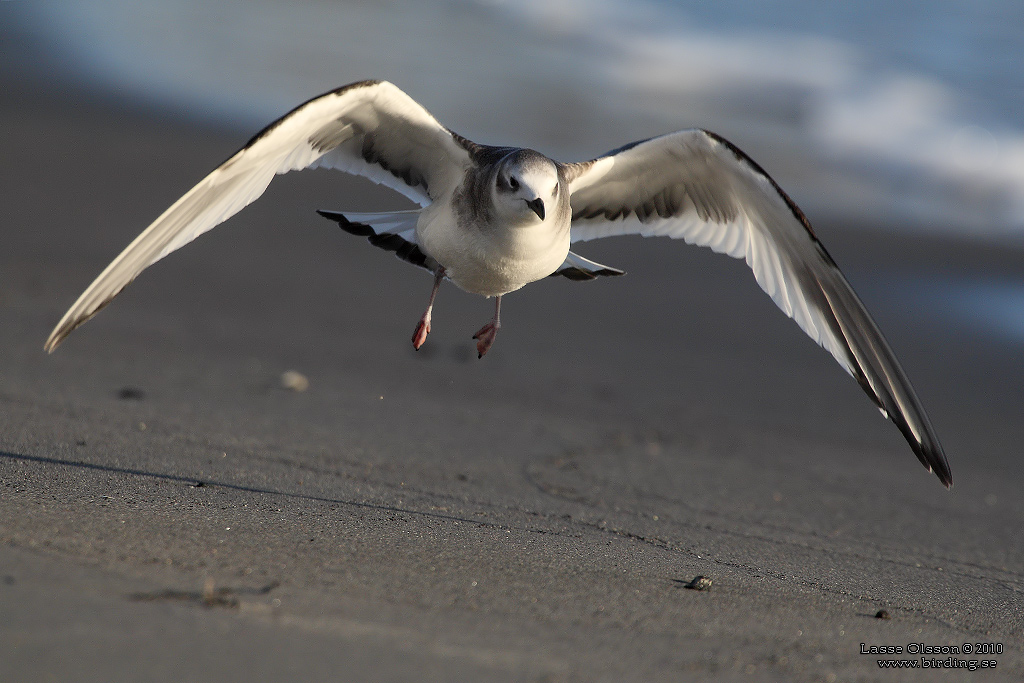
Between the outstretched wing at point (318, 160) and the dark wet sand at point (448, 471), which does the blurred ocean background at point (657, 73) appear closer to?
the dark wet sand at point (448, 471)

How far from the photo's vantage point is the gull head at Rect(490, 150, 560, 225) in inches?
162

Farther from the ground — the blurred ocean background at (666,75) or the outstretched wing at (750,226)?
the blurred ocean background at (666,75)

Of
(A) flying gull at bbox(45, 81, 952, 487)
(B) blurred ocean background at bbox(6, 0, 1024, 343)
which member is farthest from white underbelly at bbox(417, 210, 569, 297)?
(B) blurred ocean background at bbox(6, 0, 1024, 343)

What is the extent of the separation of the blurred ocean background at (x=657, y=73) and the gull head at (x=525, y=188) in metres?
6.74

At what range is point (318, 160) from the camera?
4855mm

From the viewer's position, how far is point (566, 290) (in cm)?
787

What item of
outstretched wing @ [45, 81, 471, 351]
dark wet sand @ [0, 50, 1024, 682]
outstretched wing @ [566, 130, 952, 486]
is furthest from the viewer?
outstretched wing @ [566, 130, 952, 486]

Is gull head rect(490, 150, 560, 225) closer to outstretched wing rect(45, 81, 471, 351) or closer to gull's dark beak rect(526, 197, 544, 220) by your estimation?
gull's dark beak rect(526, 197, 544, 220)

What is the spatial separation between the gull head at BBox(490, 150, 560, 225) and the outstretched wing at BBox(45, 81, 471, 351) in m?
0.53

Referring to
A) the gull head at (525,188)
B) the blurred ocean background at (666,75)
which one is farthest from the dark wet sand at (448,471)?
the blurred ocean background at (666,75)

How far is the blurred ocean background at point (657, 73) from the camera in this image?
12.0 m

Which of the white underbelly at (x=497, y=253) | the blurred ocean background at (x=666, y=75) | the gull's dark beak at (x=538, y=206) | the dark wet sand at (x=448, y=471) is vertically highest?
the blurred ocean background at (x=666, y=75)

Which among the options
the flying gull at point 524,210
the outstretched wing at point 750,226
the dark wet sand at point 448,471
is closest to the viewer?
the dark wet sand at point 448,471

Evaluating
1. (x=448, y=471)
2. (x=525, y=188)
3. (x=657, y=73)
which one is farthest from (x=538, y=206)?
(x=657, y=73)
